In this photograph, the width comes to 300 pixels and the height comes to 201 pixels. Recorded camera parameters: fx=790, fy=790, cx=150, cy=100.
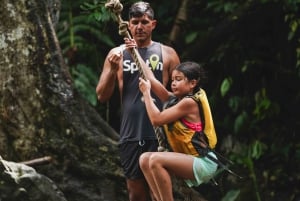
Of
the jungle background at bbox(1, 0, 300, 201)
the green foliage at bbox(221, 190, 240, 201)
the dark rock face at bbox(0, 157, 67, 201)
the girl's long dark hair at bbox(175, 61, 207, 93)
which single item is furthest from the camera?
the jungle background at bbox(1, 0, 300, 201)

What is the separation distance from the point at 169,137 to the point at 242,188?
10.9 ft

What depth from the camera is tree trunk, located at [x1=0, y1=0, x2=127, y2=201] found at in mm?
6543

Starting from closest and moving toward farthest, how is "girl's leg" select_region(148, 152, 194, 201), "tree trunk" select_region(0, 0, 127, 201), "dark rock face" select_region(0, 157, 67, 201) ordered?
"girl's leg" select_region(148, 152, 194, 201) < "dark rock face" select_region(0, 157, 67, 201) < "tree trunk" select_region(0, 0, 127, 201)

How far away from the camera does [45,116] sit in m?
6.59

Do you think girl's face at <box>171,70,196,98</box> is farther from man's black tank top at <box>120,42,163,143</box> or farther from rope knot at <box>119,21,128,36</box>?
rope knot at <box>119,21,128,36</box>

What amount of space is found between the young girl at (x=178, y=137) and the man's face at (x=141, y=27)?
1.24 feet

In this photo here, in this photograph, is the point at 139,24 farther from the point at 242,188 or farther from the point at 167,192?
the point at 242,188

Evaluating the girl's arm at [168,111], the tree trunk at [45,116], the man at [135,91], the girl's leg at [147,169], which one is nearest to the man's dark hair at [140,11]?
the man at [135,91]

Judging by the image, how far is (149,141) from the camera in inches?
215

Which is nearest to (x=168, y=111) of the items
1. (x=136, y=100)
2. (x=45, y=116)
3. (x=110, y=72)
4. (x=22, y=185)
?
(x=136, y=100)

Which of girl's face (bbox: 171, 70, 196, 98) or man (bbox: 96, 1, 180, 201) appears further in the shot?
man (bbox: 96, 1, 180, 201)

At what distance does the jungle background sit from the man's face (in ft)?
9.81

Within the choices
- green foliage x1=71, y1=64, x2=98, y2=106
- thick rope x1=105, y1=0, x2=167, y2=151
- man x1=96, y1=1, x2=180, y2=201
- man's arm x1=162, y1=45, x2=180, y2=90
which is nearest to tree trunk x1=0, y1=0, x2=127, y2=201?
man x1=96, y1=1, x2=180, y2=201

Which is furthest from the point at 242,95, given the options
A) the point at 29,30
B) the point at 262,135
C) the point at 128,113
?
the point at 128,113
